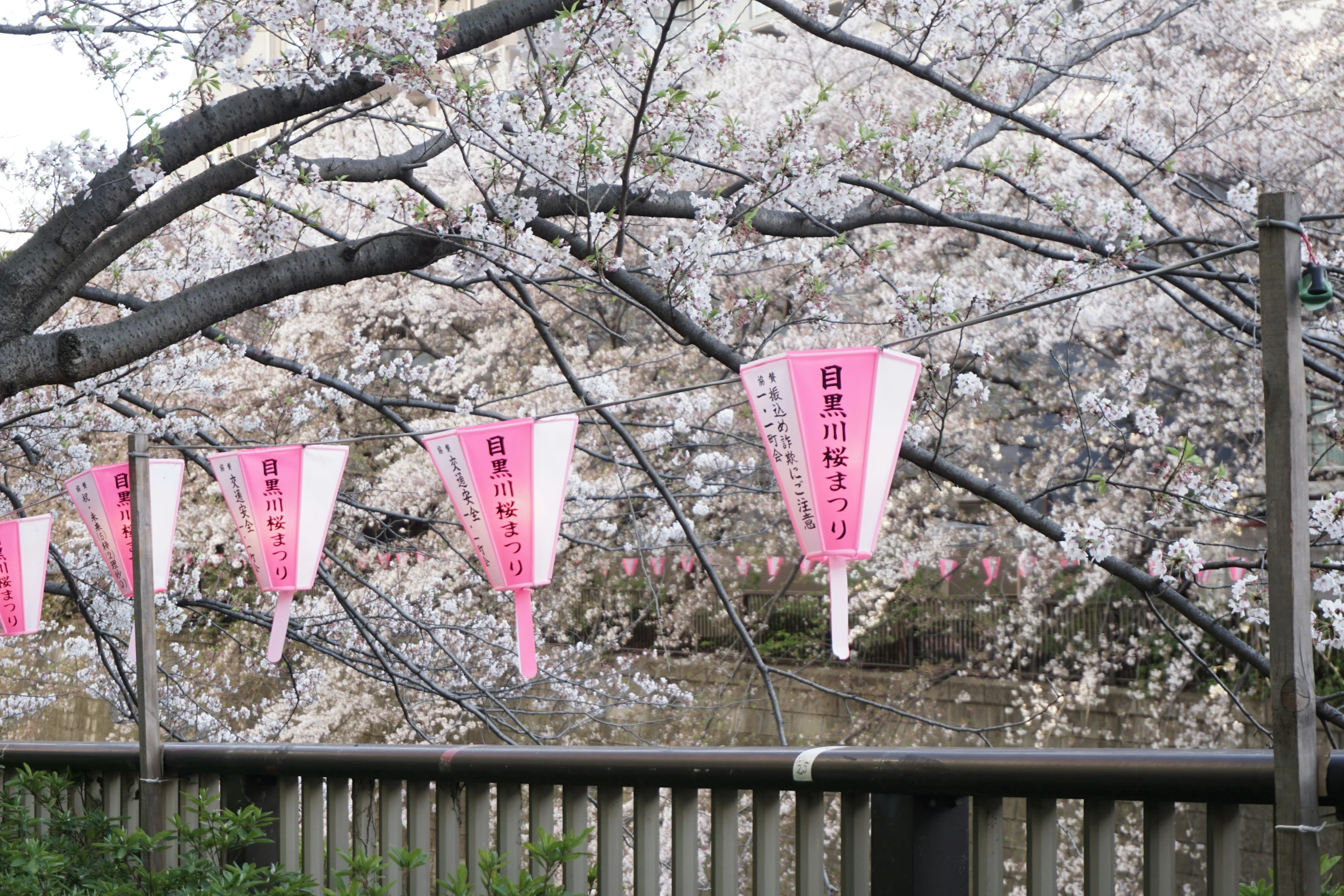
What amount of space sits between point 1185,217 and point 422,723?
8846mm

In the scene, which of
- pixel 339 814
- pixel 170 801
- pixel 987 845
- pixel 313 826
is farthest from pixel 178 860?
pixel 987 845

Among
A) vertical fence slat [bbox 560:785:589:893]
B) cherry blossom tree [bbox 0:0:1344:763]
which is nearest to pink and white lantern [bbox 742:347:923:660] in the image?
cherry blossom tree [bbox 0:0:1344:763]

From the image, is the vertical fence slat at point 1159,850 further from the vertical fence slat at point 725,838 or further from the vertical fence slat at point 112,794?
the vertical fence slat at point 112,794

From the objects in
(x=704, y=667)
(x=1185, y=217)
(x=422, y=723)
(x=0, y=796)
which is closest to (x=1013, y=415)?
(x=1185, y=217)

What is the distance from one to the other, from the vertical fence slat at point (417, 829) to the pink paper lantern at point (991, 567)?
9619 mm

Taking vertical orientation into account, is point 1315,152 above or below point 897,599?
above

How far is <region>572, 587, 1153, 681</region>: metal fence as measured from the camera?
12.0 metres

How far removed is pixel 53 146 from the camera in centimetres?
416

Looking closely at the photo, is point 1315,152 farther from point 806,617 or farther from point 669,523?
point 806,617

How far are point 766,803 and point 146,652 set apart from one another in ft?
7.50

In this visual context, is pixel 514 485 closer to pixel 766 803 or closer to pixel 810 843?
pixel 766 803

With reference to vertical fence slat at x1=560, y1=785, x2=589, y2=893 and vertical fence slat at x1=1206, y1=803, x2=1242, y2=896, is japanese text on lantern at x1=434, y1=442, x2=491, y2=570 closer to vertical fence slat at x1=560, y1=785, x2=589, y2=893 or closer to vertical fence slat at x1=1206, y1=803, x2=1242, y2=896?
vertical fence slat at x1=560, y1=785, x2=589, y2=893

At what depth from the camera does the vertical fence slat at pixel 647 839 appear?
2.41m

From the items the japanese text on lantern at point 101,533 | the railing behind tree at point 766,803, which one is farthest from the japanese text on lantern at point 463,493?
the japanese text on lantern at point 101,533
